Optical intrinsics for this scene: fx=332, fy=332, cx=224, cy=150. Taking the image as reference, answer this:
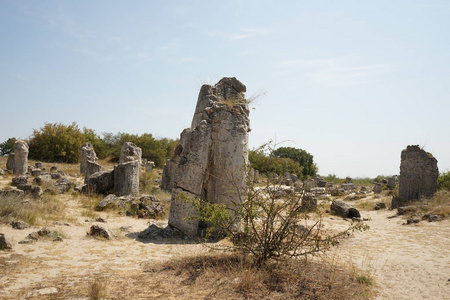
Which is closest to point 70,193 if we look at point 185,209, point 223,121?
point 185,209

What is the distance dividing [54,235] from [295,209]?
4.82 metres

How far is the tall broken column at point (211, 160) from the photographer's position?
732cm

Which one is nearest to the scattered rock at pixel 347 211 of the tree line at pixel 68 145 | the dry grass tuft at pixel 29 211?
the dry grass tuft at pixel 29 211

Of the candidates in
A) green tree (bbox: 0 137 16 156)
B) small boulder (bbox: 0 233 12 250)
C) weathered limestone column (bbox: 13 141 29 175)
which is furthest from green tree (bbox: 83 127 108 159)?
small boulder (bbox: 0 233 12 250)

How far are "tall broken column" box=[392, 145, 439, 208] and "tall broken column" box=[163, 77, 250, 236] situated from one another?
28.3 ft

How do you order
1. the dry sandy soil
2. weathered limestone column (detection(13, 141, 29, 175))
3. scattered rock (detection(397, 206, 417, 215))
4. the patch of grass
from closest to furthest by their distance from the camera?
the patch of grass → the dry sandy soil → scattered rock (detection(397, 206, 417, 215)) → weathered limestone column (detection(13, 141, 29, 175))

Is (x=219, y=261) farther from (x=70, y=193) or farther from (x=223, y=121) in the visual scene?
(x=70, y=193)

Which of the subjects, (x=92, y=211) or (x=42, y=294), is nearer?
(x=42, y=294)

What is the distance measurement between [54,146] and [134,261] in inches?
983

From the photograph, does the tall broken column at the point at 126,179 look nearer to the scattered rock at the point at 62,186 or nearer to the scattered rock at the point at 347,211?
the scattered rock at the point at 62,186

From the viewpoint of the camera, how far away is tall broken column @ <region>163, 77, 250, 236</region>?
7.32 metres

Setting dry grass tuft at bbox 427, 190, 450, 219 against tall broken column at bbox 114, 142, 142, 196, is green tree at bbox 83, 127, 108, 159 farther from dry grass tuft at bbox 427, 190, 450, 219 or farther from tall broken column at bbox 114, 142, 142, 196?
dry grass tuft at bbox 427, 190, 450, 219

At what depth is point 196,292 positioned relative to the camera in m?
4.09

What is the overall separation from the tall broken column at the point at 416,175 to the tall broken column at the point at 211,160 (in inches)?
340
